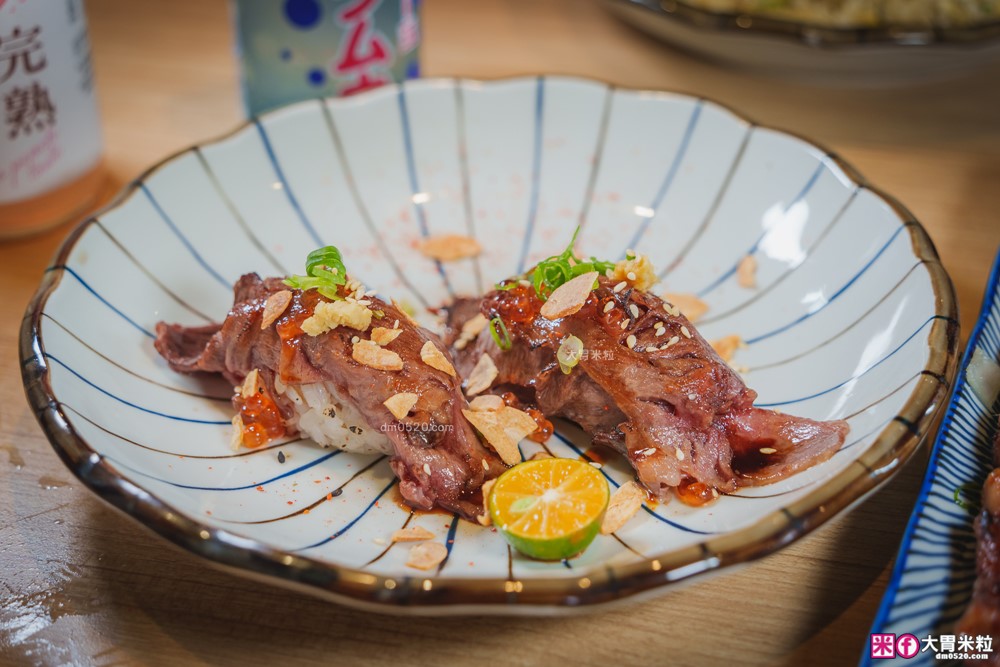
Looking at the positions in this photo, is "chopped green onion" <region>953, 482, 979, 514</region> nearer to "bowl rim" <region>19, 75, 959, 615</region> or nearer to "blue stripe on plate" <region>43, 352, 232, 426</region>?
"bowl rim" <region>19, 75, 959, 615</region>

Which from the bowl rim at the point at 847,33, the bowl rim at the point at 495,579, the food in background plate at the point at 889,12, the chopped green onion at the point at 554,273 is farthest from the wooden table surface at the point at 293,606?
the food in background plate at the point at 889,12

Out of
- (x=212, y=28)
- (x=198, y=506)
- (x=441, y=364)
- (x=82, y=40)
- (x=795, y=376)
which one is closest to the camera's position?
(x=198, y=506)

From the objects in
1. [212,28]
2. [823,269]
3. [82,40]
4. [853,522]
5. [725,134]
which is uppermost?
[212,28]

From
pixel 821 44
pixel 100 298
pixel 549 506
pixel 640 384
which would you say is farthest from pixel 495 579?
pixel 821 44

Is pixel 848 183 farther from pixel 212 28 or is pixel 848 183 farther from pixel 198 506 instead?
pixel 212 28

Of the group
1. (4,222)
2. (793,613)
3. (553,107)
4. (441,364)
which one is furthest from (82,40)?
(793,613)

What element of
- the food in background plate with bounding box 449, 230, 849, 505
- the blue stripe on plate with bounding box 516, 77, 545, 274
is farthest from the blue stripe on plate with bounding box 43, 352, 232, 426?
the blue stripe on plate with bounding box 516, 77, 545, 274

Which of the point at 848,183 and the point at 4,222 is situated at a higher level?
the point at 848,183
